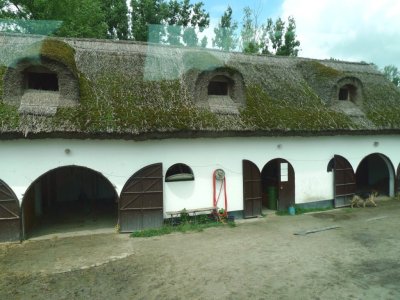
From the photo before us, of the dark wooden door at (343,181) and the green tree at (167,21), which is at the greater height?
the green tree at (167,21)

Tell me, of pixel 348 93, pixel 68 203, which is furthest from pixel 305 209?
pixel 68 203

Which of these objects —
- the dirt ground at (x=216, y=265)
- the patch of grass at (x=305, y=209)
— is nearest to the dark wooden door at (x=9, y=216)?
the dirt ground at (x=216, y=265)

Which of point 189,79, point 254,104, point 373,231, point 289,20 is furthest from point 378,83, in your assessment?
point 289,20

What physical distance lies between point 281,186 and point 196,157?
3.75m

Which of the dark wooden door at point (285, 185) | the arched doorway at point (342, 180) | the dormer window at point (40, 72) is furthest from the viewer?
the arched doorway at point (342, 180)

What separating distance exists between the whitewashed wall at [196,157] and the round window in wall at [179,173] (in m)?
0.15

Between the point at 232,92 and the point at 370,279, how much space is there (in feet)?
25.4

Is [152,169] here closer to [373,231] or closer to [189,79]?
[189,79]

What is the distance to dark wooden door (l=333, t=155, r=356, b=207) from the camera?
13641mm

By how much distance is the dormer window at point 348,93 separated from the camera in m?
15.1

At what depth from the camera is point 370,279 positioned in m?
6.89

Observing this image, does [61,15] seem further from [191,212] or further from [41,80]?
[191,212]

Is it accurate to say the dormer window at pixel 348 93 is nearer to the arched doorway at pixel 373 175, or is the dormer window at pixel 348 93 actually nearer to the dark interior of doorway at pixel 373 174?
the arched doorway at pixel 373 175

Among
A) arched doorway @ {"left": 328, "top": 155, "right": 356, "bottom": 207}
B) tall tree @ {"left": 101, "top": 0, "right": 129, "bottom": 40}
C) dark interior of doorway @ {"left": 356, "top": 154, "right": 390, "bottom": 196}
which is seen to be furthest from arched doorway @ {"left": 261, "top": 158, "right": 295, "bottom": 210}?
tall tree @ {"left": 101, "top": 0, "right": 129, "bottom": 40}
